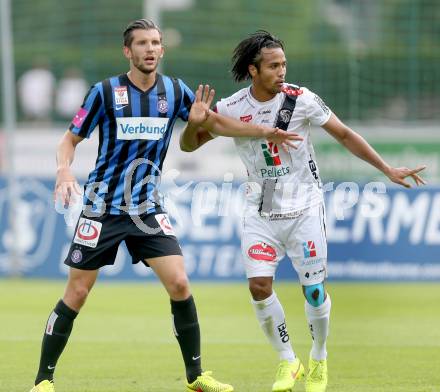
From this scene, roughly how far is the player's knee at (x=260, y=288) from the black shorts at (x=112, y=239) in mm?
574

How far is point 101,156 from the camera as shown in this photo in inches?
307

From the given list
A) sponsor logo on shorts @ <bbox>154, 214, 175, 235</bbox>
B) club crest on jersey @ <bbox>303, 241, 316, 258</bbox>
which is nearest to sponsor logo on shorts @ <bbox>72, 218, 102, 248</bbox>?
sponsor logo on shorts @ <bbox>154, 214, 175, 235</bbox>

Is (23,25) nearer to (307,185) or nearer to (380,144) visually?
(380,144)

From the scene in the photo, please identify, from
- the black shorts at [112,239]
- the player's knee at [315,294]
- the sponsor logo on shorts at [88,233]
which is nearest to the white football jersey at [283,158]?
the player's knee at [315,294]

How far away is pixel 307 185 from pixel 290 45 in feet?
43.7

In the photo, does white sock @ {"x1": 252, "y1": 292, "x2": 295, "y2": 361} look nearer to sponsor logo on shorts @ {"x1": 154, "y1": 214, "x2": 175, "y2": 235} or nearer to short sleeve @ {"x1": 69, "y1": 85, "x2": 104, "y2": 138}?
sponsor logo on shorts @ {"x1": 154, "y1": 214, "x2": 175, "y2": 235}

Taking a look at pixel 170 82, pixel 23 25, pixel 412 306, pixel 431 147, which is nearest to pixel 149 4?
pixel 23 25

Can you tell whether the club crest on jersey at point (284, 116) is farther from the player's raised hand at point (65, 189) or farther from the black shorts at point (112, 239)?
the player's raised hand at point (65, 189)

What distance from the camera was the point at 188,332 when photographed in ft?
25.6

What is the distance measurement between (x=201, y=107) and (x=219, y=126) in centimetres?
19

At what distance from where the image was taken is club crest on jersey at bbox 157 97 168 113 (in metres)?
7.80

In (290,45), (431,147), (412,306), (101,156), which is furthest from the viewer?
(290,45)

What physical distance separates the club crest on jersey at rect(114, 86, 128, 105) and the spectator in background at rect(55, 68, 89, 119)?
13763mm

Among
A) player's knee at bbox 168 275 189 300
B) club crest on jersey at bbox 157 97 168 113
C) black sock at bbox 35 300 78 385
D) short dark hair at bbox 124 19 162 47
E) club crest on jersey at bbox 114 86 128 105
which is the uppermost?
short dark hair at bbox 124 19 162 47
